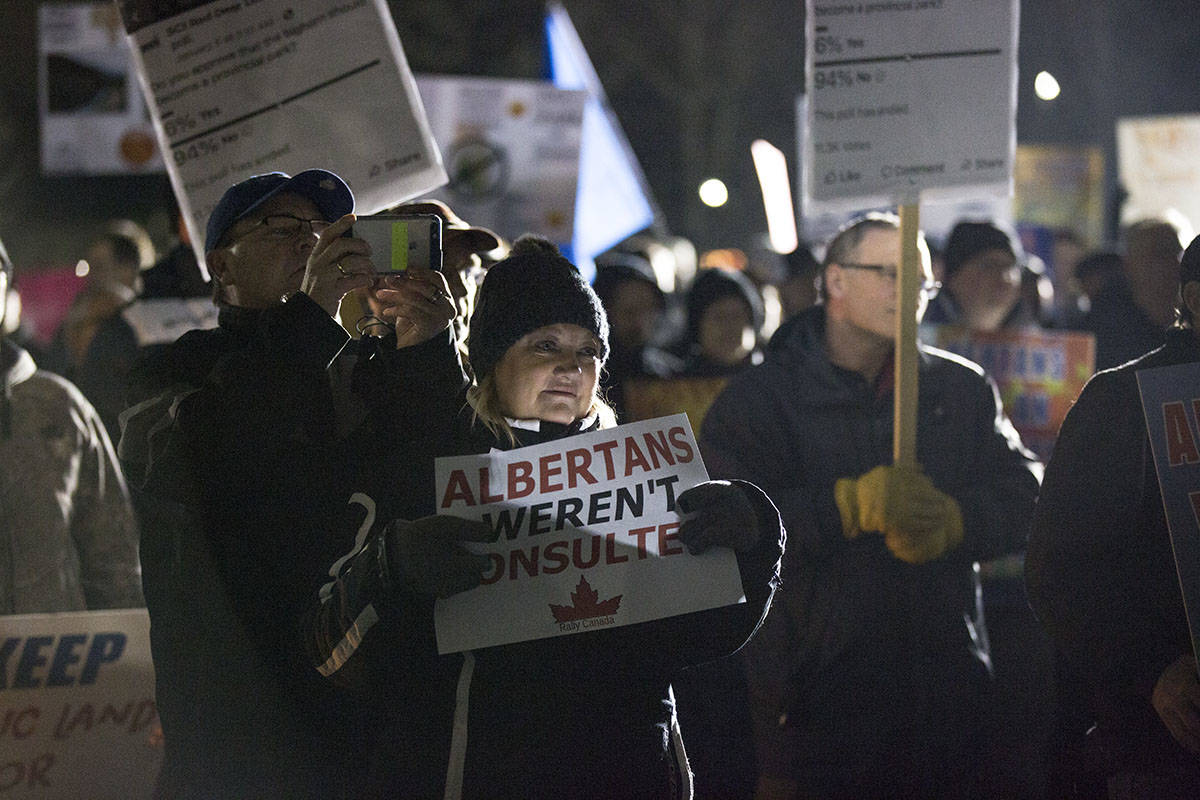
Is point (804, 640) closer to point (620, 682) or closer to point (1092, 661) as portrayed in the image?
point (1092, 661)

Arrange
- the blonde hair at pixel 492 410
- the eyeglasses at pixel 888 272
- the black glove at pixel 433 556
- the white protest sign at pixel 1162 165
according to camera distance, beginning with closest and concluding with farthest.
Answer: the black glove at pixel 433 556
the blonde hair at pixel 492 410
the eyeglasses at pixel 888 272
the white protest sign at pixel 1162 165

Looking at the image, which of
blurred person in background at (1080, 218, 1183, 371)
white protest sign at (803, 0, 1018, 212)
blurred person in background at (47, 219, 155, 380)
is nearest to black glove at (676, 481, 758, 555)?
white protest sign at (803, 0, 1018, 212)

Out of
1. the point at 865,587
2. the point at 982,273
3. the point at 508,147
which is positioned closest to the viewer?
the point at 865,587

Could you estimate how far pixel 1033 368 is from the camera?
21.0 ft

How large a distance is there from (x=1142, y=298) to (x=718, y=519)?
4.66 m

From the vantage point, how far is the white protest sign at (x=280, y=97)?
413cm

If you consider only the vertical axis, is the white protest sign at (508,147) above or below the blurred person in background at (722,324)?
above

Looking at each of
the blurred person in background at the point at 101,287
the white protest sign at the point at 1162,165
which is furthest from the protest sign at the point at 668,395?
the white protest sign at the point at 1162,165

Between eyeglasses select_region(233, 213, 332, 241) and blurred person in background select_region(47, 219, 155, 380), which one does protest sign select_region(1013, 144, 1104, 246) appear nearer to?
blurred person in background select_region(47, 219, 155, 380)

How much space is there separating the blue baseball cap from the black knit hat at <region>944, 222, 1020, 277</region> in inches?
Answer: 163

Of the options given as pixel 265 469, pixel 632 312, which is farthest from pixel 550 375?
pixel 632 312

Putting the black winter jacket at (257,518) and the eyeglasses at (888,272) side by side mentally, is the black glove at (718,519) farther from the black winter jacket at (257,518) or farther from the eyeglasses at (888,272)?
the eyeglasses at (888,272)

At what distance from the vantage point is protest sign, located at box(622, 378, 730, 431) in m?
6.28

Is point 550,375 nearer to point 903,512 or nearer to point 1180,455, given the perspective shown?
point 1180,455
